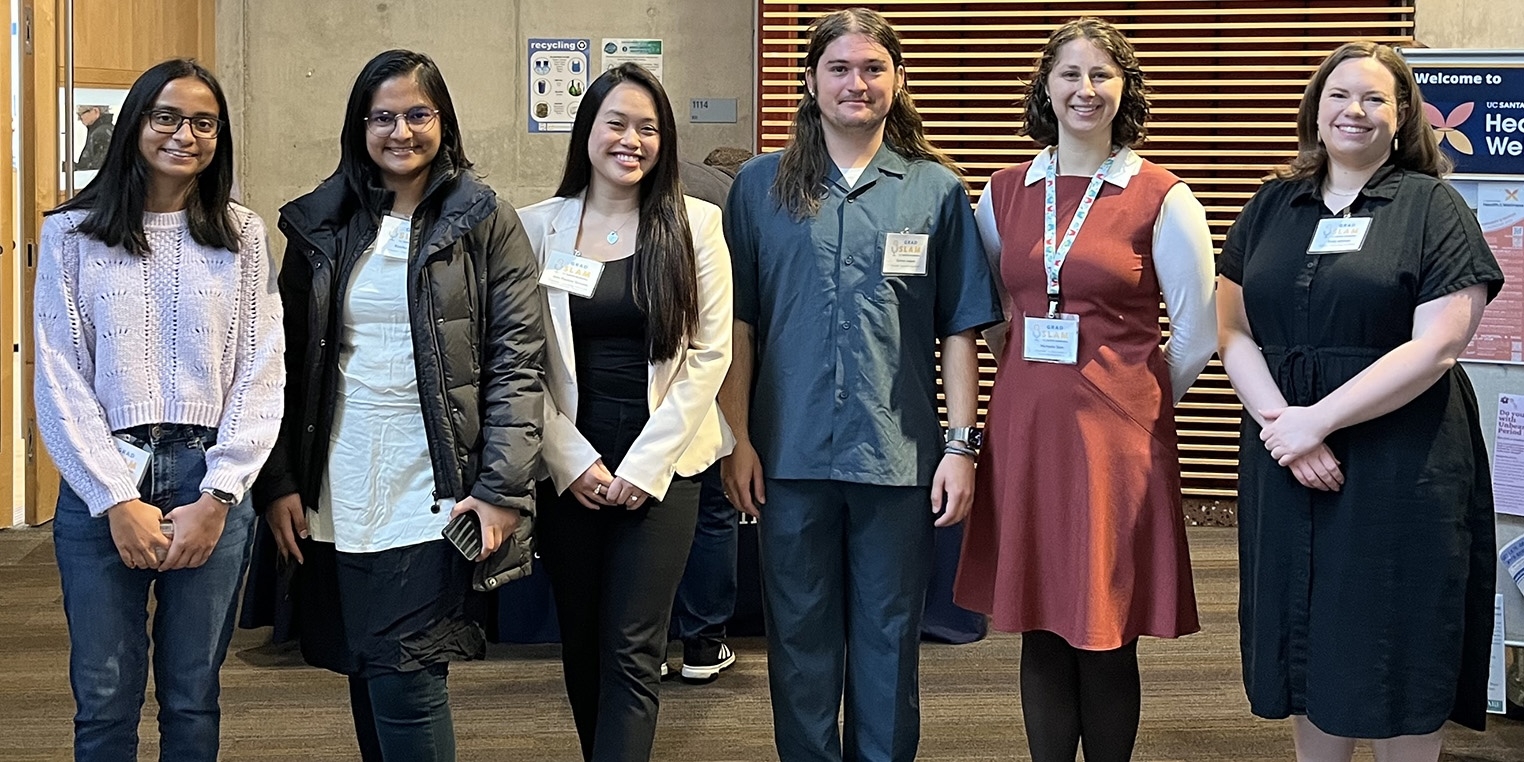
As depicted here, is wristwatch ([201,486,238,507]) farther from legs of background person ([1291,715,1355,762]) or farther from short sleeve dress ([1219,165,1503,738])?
legs of background person ([1291,715,1355,762])

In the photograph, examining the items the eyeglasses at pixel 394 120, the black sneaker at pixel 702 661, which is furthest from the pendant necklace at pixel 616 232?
the black sneaker at pixel 702 661

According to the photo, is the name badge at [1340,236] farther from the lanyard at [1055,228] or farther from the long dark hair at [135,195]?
the long dark hair at [135,195]

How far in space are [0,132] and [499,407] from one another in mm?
4798

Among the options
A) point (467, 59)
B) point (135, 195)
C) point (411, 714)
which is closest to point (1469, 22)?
point (467, 59)

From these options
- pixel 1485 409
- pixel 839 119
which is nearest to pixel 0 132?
pixel 839 119

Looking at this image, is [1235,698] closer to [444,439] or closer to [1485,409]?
[1485,409]

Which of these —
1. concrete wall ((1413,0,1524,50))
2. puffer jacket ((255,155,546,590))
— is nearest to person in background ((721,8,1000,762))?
puffer jacket ((255,155,546,590))

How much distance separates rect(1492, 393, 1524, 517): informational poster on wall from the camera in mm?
3637

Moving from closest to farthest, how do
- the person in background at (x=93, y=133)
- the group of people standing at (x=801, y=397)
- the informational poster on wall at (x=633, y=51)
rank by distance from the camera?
1. the group of people standing at (x=801, y=397)
2. the person in background at (x=93, y=133)
3. the informational poster on wall at (x=633, y=51)

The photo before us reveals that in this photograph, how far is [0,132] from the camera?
6211 millimetres

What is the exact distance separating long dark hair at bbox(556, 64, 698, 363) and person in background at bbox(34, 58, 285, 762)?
2.17 feet

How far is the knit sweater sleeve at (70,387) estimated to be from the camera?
232cm

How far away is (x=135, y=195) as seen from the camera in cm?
240

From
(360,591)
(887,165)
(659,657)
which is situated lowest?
(659,657)
